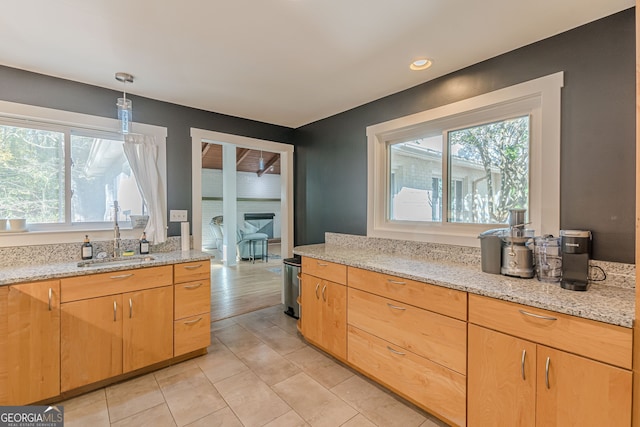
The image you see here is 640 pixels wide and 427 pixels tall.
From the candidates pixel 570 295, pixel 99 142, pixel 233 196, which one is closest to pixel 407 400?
pixel 570 295

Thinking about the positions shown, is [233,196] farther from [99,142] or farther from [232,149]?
[99,142]

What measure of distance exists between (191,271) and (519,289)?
2294mm

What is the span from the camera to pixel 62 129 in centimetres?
234

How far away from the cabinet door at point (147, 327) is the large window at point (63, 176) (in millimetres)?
916

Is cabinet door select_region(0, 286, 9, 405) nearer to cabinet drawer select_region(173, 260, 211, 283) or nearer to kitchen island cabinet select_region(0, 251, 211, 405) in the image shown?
kitchen island cabinet select_region(0, 251, 211, 405)

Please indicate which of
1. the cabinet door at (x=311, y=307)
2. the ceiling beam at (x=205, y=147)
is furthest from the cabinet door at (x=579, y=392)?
the ceiling beam at (x=205, y=147)

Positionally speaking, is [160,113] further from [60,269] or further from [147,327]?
[147,327]

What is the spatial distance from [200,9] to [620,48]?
88.5 inches

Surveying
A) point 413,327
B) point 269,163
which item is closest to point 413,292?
point 413,327

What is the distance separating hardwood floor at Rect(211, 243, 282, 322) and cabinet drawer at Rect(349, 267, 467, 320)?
79.0 inches

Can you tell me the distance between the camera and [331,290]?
7.68ft

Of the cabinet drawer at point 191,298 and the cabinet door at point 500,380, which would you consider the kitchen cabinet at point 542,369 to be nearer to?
the cabinet door at point 500,380

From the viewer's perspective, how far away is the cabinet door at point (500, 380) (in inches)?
51.3

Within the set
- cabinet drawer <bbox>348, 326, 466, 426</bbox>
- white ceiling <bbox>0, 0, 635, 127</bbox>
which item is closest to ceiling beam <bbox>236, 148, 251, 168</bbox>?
white ceiling <bbox>0, 0, 635, 127</bbox>
